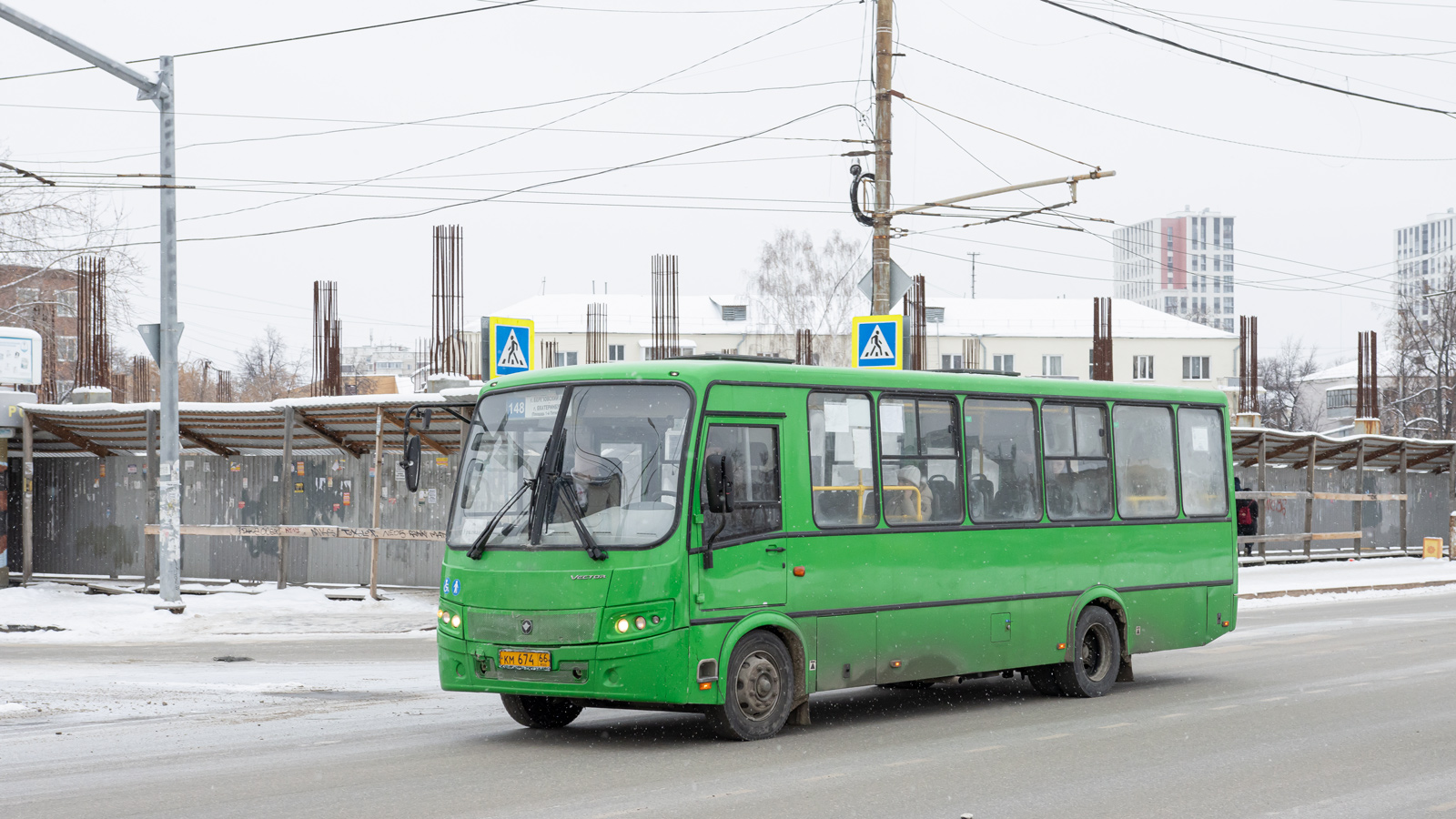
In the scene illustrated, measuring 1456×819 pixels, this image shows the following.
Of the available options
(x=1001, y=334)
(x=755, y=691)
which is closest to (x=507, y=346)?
(x=755, y=691)

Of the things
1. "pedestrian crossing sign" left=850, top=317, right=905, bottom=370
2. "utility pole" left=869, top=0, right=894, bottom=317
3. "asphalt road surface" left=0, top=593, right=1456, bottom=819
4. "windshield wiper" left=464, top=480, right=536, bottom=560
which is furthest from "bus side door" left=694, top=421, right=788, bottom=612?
"utility pole" left=869, top=0, right=894, bottom=317

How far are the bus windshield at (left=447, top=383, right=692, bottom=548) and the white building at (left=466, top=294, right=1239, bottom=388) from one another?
75.0 metres

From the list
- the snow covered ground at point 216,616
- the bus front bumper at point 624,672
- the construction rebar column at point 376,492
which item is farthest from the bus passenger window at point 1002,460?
the construction rebar column at point 376,492

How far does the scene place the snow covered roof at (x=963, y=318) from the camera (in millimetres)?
89000

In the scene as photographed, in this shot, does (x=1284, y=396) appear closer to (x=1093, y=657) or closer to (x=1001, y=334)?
(x=1001, y=334)

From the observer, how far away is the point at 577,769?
932cm

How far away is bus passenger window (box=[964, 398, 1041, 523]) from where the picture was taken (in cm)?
1263

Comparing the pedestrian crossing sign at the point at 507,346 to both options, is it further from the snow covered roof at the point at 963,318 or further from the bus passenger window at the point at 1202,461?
the snow covered roof at the point at 963,318

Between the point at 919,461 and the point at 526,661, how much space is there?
353cm

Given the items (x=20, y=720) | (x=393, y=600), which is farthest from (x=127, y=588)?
Result: (x=20, y=720)

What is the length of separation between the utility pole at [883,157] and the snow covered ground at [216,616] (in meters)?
7.44

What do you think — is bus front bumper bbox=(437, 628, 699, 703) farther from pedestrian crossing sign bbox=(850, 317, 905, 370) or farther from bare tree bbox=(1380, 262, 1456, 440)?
bare tree bbox=(1380, 262, 1456, 440)

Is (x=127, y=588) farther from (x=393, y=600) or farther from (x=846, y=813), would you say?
(x=846, y=813)

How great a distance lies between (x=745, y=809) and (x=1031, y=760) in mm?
2523
